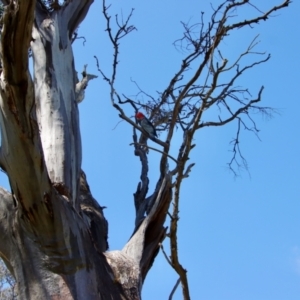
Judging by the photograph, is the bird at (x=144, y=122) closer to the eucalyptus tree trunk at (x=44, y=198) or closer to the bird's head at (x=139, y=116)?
the bird's head at (x=139, y=116)

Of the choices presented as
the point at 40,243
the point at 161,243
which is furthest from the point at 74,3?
the point at 40,243

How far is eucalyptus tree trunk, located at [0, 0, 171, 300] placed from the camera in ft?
6.29

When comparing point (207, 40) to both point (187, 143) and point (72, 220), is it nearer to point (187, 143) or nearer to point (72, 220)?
point (187, 143)

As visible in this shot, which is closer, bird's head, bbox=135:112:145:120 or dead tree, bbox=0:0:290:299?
dead tree, bbox=0:0:290:299

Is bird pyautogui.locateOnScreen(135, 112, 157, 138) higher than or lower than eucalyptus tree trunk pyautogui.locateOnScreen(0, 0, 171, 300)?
higher

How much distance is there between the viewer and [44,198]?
6.68 ft

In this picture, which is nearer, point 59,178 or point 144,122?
point 59,178

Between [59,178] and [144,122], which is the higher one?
[144,122]

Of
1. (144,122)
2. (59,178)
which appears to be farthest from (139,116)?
(59,178)

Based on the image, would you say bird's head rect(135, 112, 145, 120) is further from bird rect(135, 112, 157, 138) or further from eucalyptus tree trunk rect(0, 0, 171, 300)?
eucalyptus tree trunk rect(0, 0, 171, 300)

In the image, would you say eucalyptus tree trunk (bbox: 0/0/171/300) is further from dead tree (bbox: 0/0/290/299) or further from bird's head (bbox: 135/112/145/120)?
bird's head (bbox: 135/112/145/120)

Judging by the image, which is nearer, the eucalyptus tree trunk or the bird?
the eucalyptus tree trunk

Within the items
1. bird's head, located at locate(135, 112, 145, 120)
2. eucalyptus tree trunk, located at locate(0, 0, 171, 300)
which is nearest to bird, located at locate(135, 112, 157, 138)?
bird's head, located at locate(135, 112, 145, 120)

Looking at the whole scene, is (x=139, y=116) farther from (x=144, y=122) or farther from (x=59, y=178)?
(x=59, y=178)
